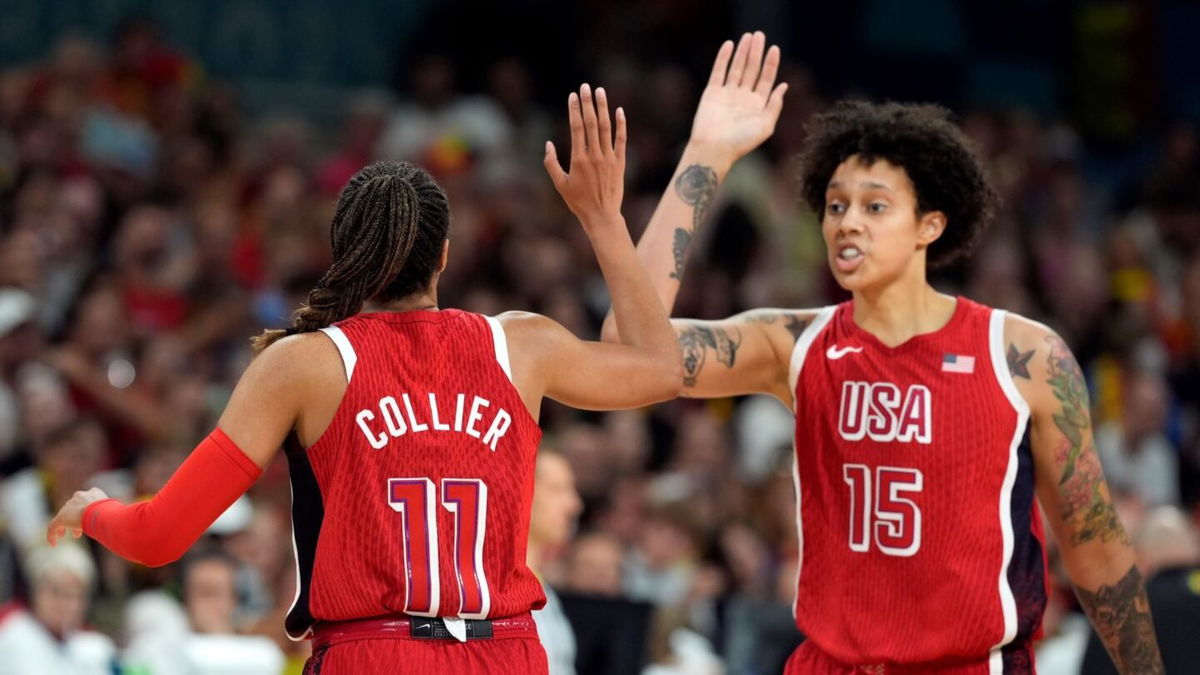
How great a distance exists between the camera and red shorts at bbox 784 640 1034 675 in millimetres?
4918

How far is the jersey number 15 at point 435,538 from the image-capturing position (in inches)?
156

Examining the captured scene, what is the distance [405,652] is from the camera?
3.98 m

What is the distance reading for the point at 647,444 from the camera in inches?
428

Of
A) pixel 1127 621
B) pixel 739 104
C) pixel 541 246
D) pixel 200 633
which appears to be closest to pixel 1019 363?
pixel 1127 621

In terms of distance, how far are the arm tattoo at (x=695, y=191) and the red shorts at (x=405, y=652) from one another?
1586 mm

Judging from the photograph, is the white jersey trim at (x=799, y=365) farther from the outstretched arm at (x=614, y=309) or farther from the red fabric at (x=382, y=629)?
the red fabric at (x=382, y=629)

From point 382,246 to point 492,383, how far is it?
0.40m

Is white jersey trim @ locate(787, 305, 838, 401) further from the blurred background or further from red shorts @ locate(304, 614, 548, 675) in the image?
the blurred background

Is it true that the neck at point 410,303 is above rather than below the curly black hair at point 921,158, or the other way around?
below

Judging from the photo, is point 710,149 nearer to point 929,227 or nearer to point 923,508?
point 929,227

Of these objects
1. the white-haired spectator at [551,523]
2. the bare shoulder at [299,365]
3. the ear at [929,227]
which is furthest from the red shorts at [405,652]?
the white-haired spectator at [551,523]

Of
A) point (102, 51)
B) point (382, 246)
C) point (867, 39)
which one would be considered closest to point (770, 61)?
point (382, 246)

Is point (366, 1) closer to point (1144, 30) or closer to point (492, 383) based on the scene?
point (1144, 30)

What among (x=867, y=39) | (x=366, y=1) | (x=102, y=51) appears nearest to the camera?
(x=102, y=51)
